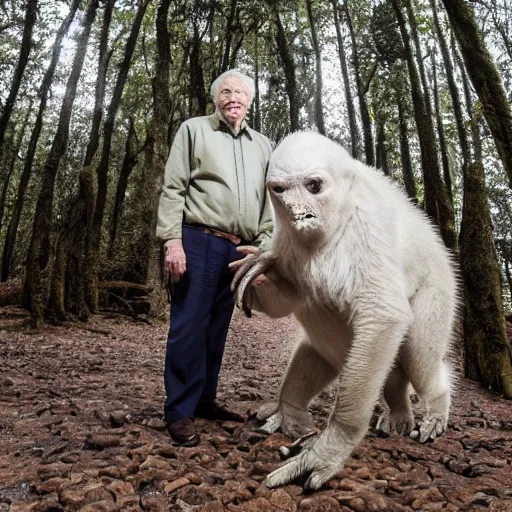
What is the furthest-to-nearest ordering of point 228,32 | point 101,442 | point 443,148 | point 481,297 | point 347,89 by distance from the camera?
1. point 228,32
2. point 347,89
3. point 443,148
4. point 481,297
5. point 101,442

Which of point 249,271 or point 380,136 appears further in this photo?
point 380,136

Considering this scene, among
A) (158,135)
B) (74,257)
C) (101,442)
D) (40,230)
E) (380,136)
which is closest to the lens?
(101,442)

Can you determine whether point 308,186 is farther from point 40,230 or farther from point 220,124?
point 40,230

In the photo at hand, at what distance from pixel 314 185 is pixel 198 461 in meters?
1.56

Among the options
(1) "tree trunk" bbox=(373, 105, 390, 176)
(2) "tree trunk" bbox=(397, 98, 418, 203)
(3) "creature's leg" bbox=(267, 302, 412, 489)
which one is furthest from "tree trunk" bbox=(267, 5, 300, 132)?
(3) "creature's leg" bbox=(267, 302, 412, 489)

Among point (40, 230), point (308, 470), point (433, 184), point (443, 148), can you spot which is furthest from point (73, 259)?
point (443, 148)

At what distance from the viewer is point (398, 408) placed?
3.29 m

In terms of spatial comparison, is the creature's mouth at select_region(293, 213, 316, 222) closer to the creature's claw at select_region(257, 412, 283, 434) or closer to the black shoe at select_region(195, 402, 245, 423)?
the creature's claw at select_region(257, 412, 283, 434)

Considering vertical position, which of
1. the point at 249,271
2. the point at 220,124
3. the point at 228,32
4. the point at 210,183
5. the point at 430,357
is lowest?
the point at 430,357

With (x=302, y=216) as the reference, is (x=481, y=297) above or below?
below

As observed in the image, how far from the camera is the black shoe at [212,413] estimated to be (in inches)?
131

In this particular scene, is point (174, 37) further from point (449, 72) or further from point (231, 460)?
point (231, 460)

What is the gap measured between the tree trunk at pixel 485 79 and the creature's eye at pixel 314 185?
2.40 m

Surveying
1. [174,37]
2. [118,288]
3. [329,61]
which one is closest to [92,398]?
[118,288]
